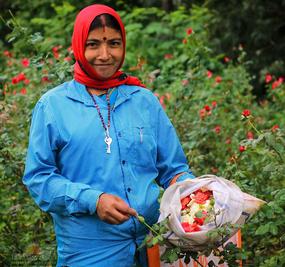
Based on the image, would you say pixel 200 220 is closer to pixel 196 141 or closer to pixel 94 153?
pixel 94 153

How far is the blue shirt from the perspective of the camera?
10.3 ft

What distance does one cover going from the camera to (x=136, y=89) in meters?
3.38

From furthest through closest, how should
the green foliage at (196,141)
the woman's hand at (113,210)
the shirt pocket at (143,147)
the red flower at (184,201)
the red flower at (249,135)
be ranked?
1. the red flower at (249,135)
2. the green foliage at (196,141)
3. the shirt pocket at (143,147)
4. the red flower at (184,201)
5. the woman's hand at (113,210)

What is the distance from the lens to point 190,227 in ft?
9.78

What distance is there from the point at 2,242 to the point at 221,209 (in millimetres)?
1958

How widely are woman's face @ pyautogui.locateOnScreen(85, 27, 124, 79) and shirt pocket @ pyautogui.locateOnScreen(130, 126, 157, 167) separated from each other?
26 centimetres

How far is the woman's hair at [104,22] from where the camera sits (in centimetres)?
324

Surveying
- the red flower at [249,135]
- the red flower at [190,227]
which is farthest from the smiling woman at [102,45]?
the red flower at [249,135]

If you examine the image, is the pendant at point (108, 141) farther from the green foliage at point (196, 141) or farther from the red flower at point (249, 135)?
the red flower at point (249, 135)

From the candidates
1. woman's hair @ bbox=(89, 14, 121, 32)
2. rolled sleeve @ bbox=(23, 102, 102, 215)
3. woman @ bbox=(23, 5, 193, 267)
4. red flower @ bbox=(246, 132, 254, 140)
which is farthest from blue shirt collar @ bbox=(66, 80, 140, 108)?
red flower @ bbox=(246, 132, 254, 140)

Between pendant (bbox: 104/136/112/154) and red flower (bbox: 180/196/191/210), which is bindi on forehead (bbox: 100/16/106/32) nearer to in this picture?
pendant (bbox: 104/136/112/154)

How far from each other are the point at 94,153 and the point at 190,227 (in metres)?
0.48

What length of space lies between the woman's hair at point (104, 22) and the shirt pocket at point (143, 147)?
42 cm

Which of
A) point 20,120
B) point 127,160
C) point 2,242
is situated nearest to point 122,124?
point 127,160
